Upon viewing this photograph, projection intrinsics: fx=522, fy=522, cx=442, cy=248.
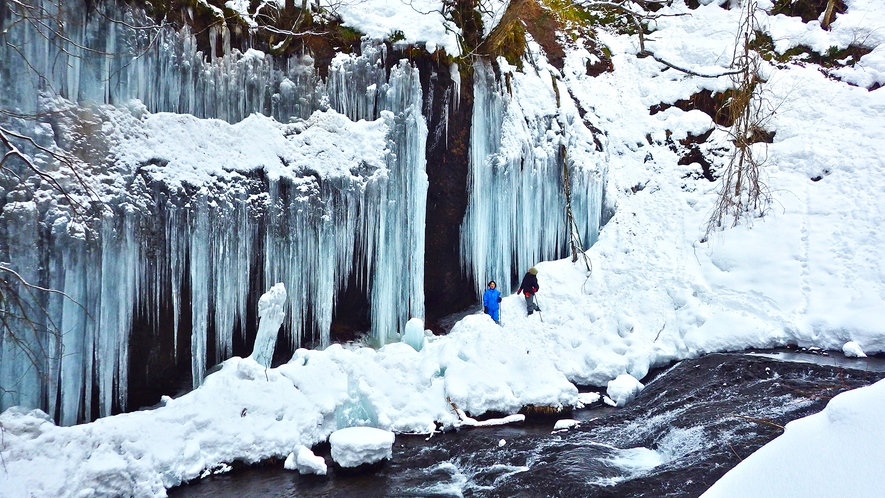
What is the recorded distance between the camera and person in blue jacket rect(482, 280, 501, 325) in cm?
851

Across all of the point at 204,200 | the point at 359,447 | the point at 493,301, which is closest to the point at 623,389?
the point at 493,301

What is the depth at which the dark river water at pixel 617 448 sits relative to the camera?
5.16 m

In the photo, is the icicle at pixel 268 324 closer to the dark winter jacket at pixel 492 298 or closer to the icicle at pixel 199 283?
the icicle at pixel 199 283

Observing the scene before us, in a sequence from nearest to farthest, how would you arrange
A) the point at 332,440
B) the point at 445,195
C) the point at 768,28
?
the point at 332,440
the point at 445,195
the point at 768,28

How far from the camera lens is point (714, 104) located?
11.7 meters

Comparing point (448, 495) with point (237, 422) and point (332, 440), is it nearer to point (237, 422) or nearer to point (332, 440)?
point (332, 440)

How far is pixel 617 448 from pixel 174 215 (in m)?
6.08

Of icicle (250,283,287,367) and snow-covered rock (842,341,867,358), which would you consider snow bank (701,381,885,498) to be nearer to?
icicle (250,283,287,367)

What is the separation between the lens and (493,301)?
28.0ft

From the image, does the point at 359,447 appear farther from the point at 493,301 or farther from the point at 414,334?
the point at 493,301

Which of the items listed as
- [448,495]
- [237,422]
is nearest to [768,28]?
[448,495]

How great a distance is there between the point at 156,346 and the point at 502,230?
18.7 feet

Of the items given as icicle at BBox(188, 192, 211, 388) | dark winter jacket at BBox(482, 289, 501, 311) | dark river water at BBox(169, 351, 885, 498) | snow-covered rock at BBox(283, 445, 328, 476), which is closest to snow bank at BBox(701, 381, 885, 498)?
dark river water at BBox(169, 351, 885, 498)

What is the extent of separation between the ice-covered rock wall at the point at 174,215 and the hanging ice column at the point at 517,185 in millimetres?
1241
